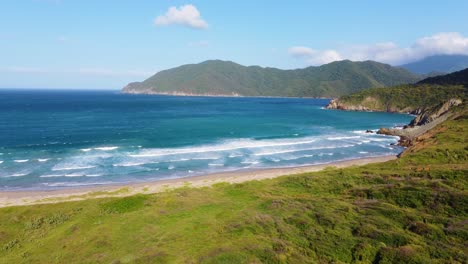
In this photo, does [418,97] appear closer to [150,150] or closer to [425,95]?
[425,95]

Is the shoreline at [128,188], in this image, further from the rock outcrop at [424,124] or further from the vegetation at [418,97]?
the vegetation at [418,97]

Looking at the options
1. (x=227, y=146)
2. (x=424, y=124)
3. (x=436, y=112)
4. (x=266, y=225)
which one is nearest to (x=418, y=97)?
(x=436, y=112)

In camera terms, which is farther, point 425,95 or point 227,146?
point 425,95

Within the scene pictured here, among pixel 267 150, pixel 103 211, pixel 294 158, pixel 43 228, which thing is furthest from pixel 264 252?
pixel 267 150

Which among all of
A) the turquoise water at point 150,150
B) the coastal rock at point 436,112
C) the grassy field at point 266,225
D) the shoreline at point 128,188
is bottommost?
the shoreline at point 128,188

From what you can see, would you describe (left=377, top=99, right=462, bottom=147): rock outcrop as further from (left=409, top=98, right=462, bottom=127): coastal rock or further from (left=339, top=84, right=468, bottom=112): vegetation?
(left=339, top=84, right=468, bottom=112): vegetation

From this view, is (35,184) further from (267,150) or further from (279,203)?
(267,150)

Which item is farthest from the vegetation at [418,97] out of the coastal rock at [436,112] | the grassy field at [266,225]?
the grassy field at [266,225]

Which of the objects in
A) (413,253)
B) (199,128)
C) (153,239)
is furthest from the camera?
(199,128)
